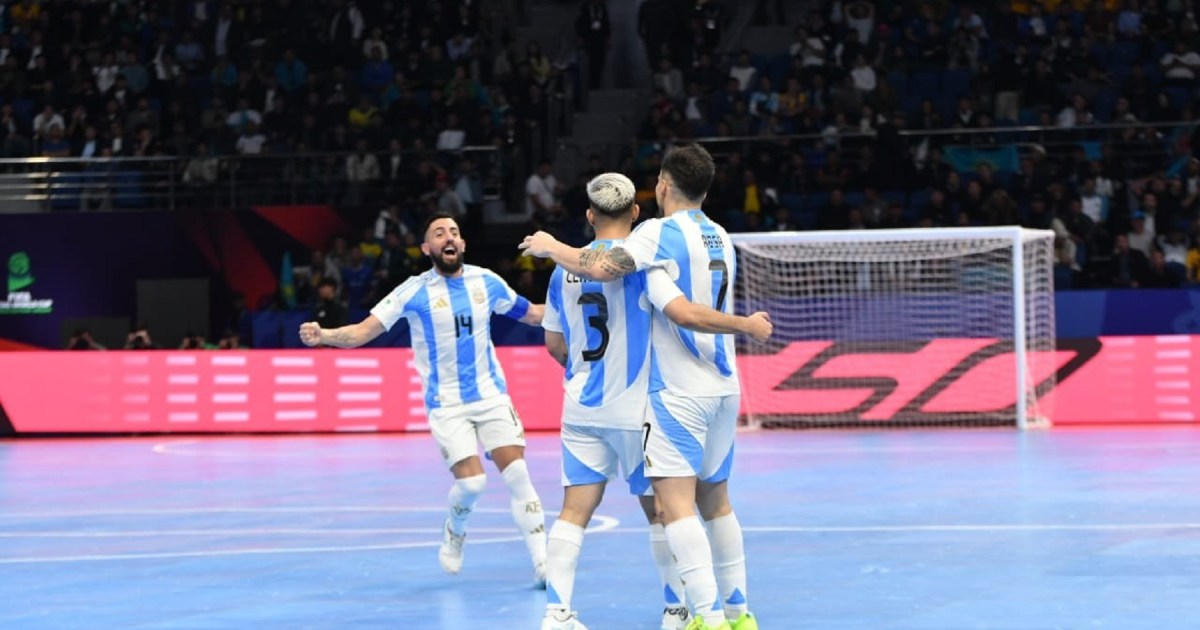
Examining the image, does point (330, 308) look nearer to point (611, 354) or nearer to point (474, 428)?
point (474, 428)

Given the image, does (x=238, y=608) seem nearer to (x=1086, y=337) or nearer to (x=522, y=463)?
(x=522, y=463)

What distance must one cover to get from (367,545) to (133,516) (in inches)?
123

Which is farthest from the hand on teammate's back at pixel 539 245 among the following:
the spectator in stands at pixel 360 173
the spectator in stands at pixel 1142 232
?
the spectator in stands at pixel 360 173

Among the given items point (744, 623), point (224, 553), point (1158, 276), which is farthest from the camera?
point (1158, 276)

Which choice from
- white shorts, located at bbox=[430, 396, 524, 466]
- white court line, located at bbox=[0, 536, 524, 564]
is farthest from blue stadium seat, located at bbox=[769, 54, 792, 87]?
white shorts, located at bbox=[430, 396, 524, 466]

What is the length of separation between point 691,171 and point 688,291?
1.71 ft

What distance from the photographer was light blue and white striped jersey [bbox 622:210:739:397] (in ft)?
24.2

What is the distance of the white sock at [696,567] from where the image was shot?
7281mm

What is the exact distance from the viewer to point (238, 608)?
9086 millimetres

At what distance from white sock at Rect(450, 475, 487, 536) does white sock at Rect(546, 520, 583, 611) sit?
2429mm

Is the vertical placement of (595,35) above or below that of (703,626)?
above

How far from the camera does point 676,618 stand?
8008 millimetres

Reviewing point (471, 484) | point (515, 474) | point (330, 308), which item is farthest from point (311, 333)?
point (330, 308)

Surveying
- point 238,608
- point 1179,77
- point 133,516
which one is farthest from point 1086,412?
point 238,608
